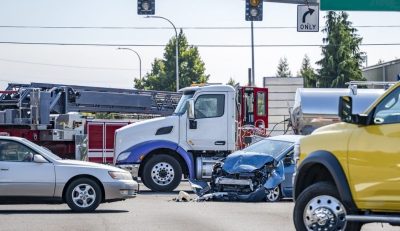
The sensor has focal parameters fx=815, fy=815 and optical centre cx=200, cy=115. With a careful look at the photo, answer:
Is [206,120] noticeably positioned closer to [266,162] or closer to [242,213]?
[266,162]

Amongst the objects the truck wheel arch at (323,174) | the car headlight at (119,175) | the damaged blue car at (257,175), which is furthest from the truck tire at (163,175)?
the truck wheel arch at (323,174)

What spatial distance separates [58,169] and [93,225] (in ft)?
8.96

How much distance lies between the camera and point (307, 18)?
27.8 metres

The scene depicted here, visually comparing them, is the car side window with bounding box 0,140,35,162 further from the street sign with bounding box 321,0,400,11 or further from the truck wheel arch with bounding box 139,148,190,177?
the street sign with bounding box 321,0,400,11

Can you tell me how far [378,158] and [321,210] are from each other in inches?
43.6

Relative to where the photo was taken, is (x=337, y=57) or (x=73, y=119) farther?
(x=337, y=57)

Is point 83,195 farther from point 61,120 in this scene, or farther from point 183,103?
point 61,120

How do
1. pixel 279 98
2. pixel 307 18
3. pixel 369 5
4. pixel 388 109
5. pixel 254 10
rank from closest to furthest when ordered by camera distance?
1. pixel 388 109
2. pixel 369 5
3. pixel 254 10
4. pixel 307 18
5. pixel 279 98

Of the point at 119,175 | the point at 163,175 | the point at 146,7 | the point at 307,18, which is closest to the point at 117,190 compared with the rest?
the point at 119,175

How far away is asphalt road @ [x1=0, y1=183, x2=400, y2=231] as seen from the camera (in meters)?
13.1

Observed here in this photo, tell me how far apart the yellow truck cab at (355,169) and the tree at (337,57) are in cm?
4679

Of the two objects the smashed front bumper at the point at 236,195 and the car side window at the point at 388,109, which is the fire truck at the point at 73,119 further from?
the car side window at the point at 388,109

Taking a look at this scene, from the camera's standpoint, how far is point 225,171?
18938 millimetres

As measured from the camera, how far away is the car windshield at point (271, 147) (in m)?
19.0
